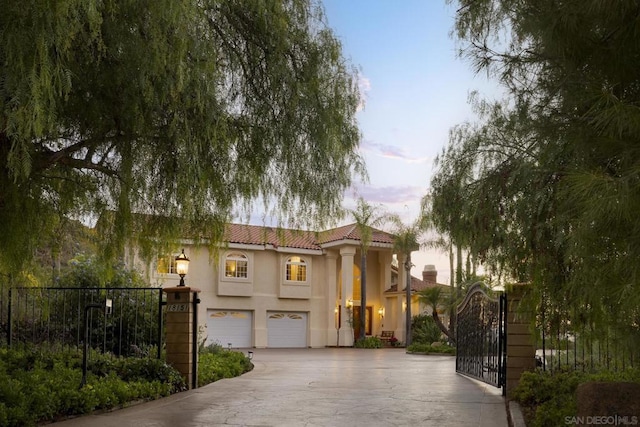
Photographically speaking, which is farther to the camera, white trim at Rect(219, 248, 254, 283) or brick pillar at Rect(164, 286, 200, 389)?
white trim at Rect(219, 248, 254, 283)

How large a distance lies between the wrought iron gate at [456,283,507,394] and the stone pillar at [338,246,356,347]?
812 inches

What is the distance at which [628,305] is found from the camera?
466 cm

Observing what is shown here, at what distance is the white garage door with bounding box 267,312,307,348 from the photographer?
37719 millimetres

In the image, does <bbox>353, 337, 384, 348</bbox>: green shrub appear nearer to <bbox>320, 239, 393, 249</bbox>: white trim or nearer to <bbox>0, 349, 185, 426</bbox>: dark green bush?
<bbox>320, 239, 393, 249</bbox>: white trim

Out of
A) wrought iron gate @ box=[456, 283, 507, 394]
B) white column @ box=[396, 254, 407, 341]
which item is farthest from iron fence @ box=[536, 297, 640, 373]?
white column @ box=[396, 254, 407, 341]

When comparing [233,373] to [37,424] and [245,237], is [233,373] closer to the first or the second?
[37,424]

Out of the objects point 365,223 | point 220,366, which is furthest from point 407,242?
point 220,366

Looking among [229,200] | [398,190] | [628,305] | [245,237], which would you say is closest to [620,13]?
[628,305]

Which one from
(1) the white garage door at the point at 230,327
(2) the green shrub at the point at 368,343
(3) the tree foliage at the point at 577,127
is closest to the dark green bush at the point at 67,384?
(3) the tree foliage at the point at 577,127

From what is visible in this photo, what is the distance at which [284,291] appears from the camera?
124ft

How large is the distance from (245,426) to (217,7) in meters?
Result: 4.97

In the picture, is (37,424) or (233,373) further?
(233,373)

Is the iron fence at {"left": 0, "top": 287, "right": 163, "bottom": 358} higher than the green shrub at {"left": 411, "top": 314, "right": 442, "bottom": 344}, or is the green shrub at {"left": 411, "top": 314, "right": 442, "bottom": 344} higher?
the iron fence at {"left": 0, "top": 287, "right": 163, "bottom": 358}

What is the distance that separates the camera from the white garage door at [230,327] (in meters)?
36.1
